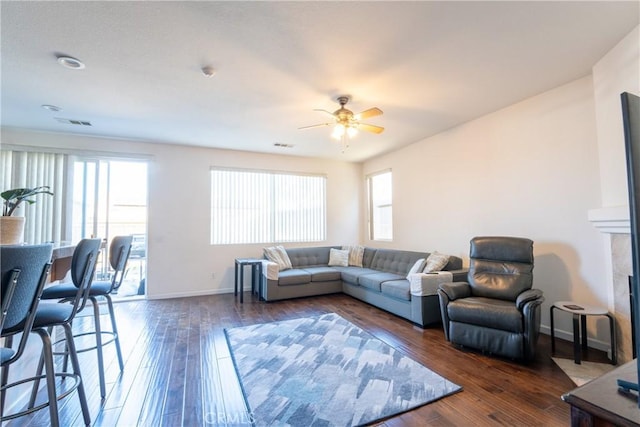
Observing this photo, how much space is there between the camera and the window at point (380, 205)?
604 cm

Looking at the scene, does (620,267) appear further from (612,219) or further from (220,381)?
(220,381)

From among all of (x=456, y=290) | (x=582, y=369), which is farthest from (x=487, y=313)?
(x=582, y=369)

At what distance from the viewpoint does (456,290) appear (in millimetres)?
3105

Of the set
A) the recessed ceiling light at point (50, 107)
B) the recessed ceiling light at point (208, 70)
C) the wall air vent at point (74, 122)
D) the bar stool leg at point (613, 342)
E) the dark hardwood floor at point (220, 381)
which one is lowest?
the dark hardwood floor at point (220, 381)

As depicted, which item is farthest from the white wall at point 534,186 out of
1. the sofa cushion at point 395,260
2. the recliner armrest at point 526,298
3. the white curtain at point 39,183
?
the white curtain at point 39,183

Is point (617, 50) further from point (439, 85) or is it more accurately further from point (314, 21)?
point (314, 21)

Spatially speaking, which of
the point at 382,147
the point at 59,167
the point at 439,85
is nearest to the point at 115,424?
the point at 439,85

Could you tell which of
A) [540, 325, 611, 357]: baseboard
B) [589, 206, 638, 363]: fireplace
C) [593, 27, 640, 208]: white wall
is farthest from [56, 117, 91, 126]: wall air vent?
[540, 325, 611, 357]: baseboard

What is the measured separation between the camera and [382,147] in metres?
5.52

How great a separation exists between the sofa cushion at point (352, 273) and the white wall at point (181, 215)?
1.78 metres

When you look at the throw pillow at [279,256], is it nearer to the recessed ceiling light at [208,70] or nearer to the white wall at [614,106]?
the recessed ceiling light at [208,70]

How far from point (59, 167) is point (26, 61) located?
8.19 ft

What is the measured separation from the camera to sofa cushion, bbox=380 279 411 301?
12.1ft

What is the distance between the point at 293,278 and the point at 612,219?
12.9ft
